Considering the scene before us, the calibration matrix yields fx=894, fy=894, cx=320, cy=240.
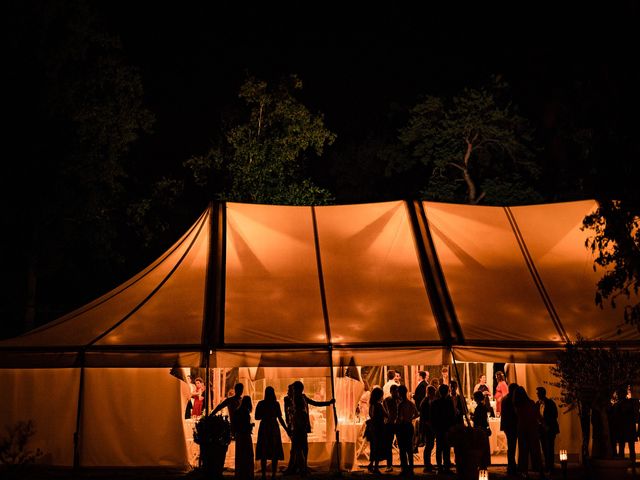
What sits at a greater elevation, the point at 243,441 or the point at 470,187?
the point at 470,187

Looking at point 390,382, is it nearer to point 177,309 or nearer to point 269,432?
point 269,432

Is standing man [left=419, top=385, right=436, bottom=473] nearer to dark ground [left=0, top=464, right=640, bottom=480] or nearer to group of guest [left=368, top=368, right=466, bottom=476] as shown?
group of guest [left=368, top=368, right=466, bottom=476]

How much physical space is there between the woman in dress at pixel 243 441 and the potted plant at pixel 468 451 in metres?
2.61

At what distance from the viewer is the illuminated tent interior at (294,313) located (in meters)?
11.4

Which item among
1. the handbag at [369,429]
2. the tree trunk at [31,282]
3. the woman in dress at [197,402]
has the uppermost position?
the tree trunk at [31,282]

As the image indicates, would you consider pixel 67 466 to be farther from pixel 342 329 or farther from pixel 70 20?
pixel 70 20

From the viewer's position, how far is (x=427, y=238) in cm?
1365

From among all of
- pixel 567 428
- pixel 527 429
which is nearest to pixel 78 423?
pixel 527 429

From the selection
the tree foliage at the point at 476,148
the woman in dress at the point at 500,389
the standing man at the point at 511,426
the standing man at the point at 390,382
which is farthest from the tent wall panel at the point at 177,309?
the tree foliage at the point at 476,148

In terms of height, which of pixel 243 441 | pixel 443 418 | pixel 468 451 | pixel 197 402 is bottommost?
pixel 468 451

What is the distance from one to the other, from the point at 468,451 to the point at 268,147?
15984 mm

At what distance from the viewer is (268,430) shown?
11398mm

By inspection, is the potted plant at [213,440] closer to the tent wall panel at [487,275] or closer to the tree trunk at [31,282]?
the tent wall panel at [487,275]

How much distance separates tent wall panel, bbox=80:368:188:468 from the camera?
475 inches
